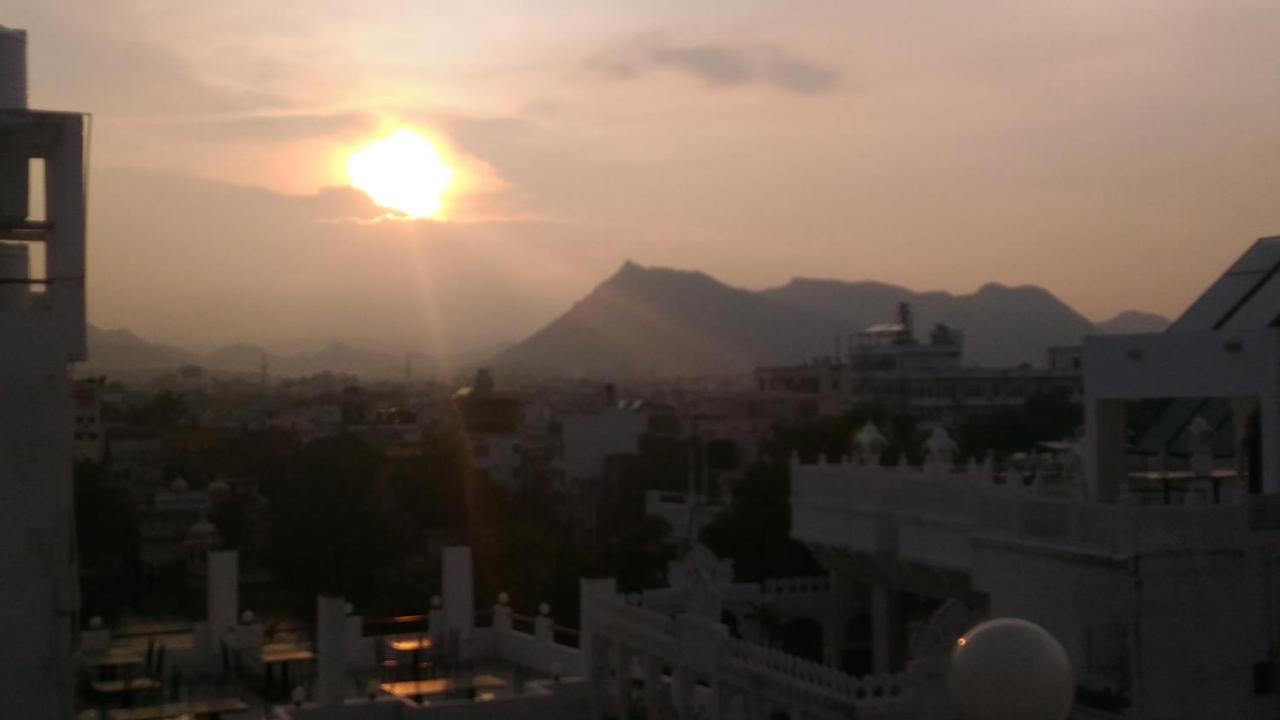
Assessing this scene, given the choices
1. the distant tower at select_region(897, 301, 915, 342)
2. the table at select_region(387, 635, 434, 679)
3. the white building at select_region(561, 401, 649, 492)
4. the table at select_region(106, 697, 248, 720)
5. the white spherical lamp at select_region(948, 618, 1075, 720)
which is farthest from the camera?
the distant tower at select_region(897, 301, 915, 342)

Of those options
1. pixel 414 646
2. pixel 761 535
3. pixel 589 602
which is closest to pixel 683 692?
pixel 589 602

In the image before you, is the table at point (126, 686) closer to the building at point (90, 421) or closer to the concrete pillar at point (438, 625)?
the concrete pillar at point (438, 625)

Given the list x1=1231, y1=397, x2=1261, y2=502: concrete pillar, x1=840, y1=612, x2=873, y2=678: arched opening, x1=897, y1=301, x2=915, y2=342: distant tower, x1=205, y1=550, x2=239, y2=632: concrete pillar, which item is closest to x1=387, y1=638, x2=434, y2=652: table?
x1=205, y1=550, x2=239, y2=632: concrete pillar

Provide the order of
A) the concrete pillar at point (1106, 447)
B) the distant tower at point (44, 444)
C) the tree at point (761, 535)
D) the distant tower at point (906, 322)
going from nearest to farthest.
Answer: the distant tower at point (44, 444) → the concrete pillar at point (1106, 447) → the tree at point (761, 535) → the distant tower at point (906, 322)

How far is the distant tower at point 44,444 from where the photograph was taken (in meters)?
7.44

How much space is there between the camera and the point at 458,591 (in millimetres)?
18766

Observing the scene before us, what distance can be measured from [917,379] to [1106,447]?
58.5m

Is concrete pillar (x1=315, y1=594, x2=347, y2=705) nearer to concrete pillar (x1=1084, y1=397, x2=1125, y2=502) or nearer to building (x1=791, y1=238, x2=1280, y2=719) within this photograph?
building (x1=791, y1=238, x2=1280, y2=719)

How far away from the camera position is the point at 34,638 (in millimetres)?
7453

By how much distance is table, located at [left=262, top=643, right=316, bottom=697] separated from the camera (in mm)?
16156

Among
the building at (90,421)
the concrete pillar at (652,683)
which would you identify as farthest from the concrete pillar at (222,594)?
the building at (90,421)

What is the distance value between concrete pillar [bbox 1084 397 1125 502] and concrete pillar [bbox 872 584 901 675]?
549 cm

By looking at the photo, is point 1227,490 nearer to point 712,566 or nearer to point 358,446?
point 712,566

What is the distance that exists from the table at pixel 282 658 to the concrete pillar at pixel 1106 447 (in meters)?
8.97
